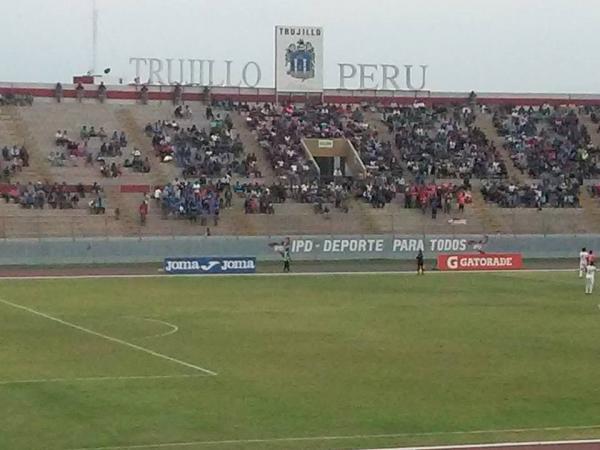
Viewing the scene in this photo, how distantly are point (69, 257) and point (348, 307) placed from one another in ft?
77.5

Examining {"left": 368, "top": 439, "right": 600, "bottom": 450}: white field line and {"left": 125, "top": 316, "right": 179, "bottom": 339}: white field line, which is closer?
{"left": 368, "top": 439, "right": 600, "bottom": 450}: white field line

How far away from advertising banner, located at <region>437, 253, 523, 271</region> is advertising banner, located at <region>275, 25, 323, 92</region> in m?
25.4

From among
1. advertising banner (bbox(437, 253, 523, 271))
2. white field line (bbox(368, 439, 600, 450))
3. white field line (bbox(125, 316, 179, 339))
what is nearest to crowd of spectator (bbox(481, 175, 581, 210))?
advertising banner (bbox(437, 253, 523, 271))

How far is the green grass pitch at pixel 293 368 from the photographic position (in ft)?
66.5

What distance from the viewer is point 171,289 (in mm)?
49656

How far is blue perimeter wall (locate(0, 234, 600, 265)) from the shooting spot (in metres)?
62.0

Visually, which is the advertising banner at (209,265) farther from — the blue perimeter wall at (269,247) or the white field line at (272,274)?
the blue perimeter wall at (269,247)

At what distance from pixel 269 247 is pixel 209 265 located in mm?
6859

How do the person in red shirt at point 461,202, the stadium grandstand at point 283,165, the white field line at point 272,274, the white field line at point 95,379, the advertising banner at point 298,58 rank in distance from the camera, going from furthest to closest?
the advertising banner at point 298,58 < the person in red shirt at point 461,202 < the stadium grandstand at point 283,165 < the white field line at point 272,274 < the white field line at point 95,379

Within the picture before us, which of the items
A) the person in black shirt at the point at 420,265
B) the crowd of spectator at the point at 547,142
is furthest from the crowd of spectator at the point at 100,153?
the crowd of spectator at the point at 547,142

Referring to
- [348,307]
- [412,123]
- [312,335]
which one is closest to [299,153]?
[412,123]

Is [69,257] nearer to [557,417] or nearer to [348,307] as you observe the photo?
[348,307]

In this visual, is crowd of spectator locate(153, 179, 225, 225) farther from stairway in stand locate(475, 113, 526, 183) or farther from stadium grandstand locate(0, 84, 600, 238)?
stairway in stand locate(475, 113, 526, 183)

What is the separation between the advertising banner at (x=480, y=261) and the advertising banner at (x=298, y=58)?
83.4 ft
